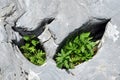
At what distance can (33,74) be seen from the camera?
327 inches

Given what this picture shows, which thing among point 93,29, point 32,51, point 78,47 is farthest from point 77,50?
point 32,51

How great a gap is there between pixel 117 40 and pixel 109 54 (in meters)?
0.44

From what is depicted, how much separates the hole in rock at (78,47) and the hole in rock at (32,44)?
18.3 inches

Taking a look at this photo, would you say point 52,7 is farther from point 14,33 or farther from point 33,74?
point 33,74

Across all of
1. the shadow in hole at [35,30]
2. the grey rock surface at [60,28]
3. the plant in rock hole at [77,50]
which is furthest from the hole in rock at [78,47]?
the shadow in hole at [35,30]

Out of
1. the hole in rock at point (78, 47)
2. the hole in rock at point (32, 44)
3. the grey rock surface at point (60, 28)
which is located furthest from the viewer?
the hole in rock at point (32, 44)

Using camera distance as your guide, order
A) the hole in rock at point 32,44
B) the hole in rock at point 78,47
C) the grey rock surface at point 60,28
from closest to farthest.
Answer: the grey rock surface at point 60,28 < the hole in rock at point 78,47 < the hole in rock at point 32,44

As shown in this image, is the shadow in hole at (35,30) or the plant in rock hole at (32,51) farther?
the plant in rock hole at (32,51)

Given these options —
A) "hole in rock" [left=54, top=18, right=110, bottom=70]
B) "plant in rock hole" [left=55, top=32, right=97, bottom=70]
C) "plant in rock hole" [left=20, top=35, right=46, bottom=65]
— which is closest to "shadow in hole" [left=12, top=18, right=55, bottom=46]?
"plant in rock hole" [left=20, top=35, right=46, bottom=65]

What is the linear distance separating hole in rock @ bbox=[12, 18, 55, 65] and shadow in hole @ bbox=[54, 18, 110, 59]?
0.54m

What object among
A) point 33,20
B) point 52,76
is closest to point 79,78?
point 52,76

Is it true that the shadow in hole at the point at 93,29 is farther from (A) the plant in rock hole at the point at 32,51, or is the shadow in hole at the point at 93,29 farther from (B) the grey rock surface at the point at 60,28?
(A) the plant in rock hole at the point at 32,51

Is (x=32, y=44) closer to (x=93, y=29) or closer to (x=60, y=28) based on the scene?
(x=60, y=28)

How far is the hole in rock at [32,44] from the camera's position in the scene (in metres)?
8.47
